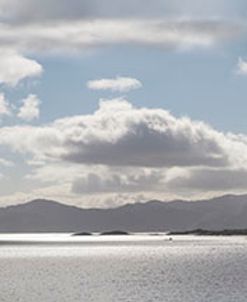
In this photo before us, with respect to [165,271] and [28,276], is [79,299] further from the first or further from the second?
[165,271]

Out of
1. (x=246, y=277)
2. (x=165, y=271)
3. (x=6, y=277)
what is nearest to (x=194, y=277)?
(x=246, y=277)

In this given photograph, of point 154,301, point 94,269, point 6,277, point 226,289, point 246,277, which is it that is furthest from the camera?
point 94,269

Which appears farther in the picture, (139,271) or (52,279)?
(139,271)

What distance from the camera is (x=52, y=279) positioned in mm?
138875

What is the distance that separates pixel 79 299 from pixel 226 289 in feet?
70.0

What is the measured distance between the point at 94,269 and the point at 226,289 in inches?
2483

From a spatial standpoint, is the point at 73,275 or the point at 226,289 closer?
the point at 226,289

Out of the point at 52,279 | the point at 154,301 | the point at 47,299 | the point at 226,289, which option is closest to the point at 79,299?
the point at 47,299

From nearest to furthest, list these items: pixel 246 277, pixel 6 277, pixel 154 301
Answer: pixel 154 301 < pixel 246 277 < pixel 6 277

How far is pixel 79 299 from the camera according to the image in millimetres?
103250

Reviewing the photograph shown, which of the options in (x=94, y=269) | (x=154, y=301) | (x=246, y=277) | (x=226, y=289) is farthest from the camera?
(x=94, y=269)

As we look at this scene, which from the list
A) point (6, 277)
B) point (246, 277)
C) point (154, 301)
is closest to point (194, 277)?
point (246, 277)

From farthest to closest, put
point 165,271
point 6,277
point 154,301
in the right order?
point 165,271 < point 6,277 < point 154,301

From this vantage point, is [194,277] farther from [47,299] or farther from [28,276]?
[47,299]
